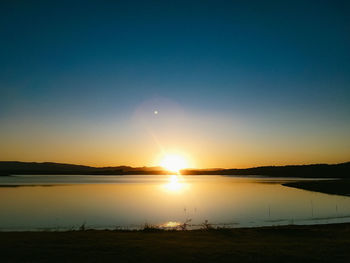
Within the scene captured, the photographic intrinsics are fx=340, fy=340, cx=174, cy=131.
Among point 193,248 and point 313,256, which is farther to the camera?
point 193,248

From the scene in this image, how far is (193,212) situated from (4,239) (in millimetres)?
28434

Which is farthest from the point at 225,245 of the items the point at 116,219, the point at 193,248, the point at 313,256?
the point at 116,219

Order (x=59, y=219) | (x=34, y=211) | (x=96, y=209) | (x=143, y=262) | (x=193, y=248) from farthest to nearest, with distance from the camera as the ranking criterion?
1. (x=96, y=209)
2. (x=34, y=211)
3. (x=59, y=219)
4. (x=193, y=248)
5. (x=143, y=262)

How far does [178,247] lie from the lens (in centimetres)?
1483

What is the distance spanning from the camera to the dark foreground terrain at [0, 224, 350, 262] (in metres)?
12.8

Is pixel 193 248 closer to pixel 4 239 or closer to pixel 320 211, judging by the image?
pixel 4 239

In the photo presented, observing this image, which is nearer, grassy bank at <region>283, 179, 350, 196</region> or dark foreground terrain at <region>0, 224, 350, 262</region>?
dark foreground terrain at <region>0, 224, 350, 262</region>

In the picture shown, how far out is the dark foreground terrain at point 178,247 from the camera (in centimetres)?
1280

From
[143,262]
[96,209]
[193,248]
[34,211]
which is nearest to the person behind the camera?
[143,262]

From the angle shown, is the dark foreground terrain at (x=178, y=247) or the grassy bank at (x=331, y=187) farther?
the grassy bank at (x=331, y=187)

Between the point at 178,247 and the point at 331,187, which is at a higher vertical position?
the point at 331,187

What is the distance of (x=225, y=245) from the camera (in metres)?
15.5

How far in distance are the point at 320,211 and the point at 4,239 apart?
36.5 metres

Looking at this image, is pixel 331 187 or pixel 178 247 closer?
pixel 178 247
